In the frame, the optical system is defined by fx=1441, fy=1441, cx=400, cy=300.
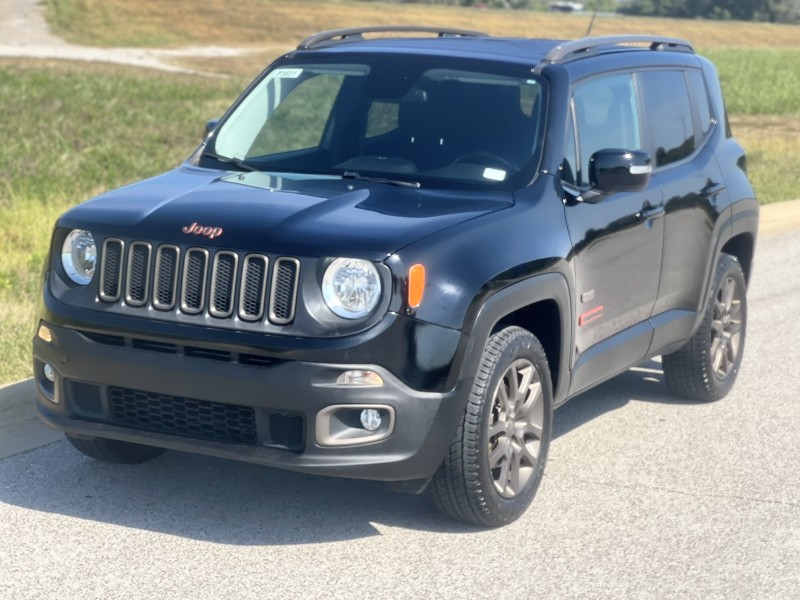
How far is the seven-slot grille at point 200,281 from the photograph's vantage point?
503 cm

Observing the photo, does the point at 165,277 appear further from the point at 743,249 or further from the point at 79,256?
the point at 743,249

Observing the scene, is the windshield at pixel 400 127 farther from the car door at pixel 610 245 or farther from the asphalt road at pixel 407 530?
the asphalt road at pixel 407 530

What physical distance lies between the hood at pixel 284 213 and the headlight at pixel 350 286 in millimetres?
51

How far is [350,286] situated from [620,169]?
1571 mm

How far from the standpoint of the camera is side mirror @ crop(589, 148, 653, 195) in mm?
6016

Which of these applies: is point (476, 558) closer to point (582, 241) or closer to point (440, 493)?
point (440, 493)

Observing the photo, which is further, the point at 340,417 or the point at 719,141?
the point at 719,141

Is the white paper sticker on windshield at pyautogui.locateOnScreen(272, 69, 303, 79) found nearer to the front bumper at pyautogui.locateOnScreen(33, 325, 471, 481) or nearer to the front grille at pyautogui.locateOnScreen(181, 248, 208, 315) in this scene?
the front grille at pyautogui.locateOnScreen(181, 248, 208, 315)

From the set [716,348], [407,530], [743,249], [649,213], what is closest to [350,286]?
[407,530]

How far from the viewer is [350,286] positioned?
5012 millimetres

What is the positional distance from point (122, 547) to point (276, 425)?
0.73 meters

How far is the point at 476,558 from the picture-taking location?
523cm

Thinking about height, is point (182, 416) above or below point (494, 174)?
below

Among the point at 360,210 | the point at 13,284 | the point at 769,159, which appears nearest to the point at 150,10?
the point at 769,159
